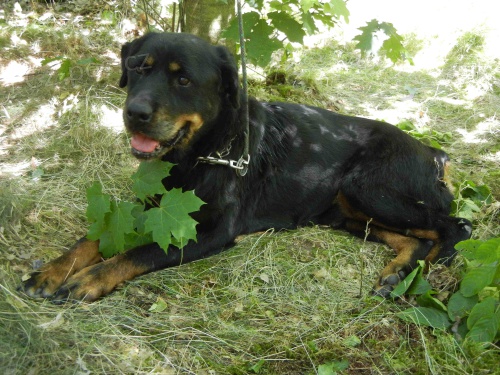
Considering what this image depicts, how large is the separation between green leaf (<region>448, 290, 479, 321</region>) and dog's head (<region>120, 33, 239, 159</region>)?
6.22 ft

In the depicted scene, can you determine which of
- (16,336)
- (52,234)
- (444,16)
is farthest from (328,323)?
(444,16)

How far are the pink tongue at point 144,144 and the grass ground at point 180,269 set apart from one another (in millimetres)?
843

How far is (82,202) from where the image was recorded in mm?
3916

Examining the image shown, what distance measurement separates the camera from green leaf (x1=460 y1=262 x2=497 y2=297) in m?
2.71

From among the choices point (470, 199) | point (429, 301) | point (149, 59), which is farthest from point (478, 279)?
point (149, 59)

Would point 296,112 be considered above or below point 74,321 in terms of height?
above

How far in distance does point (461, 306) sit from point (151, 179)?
2088 mm

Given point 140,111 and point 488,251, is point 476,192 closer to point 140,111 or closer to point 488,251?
point 488,251

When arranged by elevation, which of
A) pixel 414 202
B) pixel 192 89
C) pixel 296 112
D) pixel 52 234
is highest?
pixel 192 89

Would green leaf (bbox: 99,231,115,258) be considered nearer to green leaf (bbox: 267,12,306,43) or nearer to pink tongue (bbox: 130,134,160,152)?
pink tongue (bbox: 130,134,160,152)

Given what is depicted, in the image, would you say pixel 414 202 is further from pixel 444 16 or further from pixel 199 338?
pixel 444 16

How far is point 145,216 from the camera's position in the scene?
320 cm

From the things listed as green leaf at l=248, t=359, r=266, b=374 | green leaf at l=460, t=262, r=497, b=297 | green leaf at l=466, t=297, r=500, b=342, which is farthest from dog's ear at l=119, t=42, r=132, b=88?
green leaf at l=466, t=297, r=500, b=342

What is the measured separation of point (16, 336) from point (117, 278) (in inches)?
31.2
